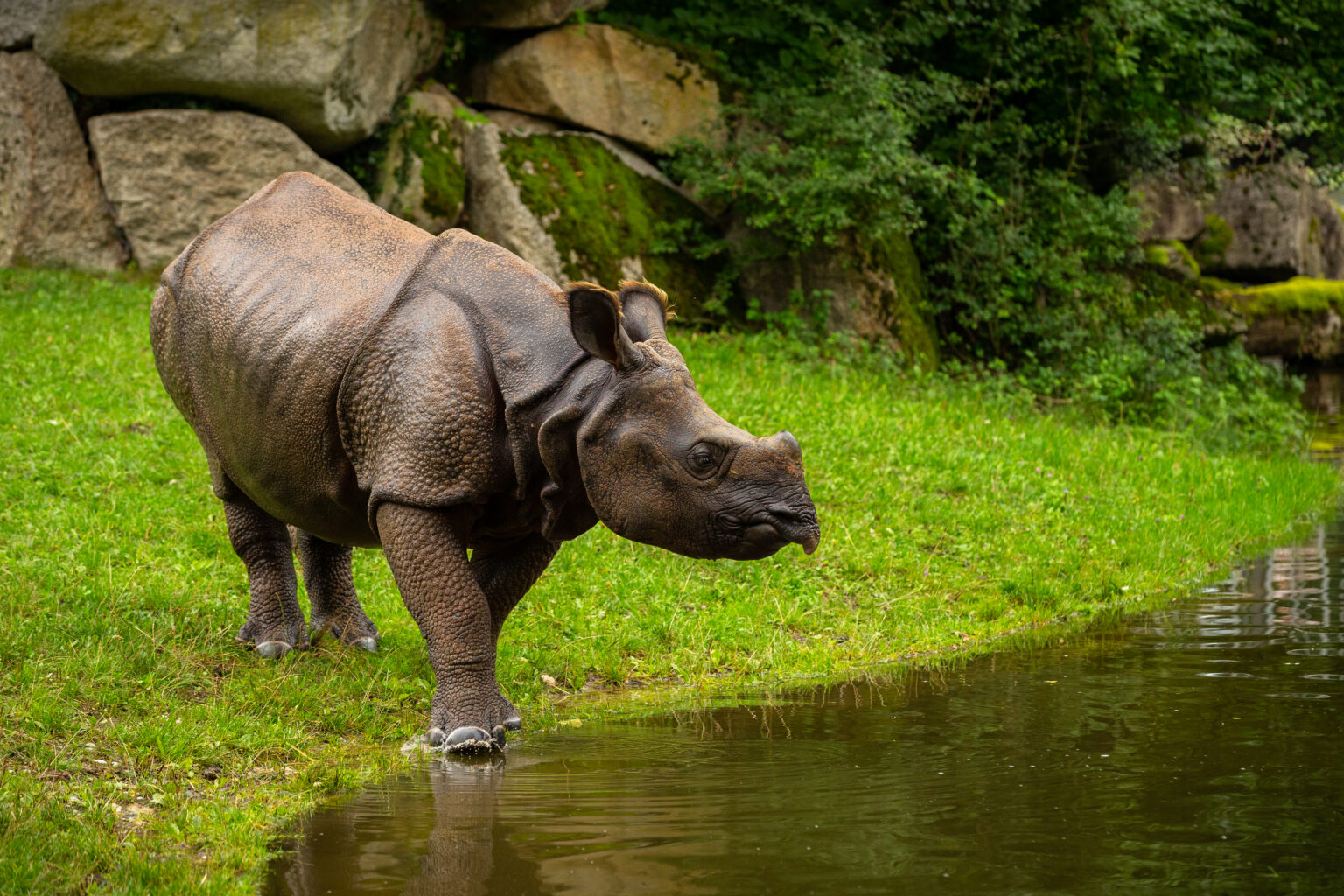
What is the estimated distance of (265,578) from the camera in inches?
262

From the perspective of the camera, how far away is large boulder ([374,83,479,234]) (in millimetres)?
14352

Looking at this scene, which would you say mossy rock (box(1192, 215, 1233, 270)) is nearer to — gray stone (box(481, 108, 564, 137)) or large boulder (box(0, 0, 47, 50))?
gray stone (box(481, 108, 564, 137))

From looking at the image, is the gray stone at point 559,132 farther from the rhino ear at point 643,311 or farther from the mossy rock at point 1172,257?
the rhino ear at point 643,311

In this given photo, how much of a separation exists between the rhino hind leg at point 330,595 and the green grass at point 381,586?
18 centimetres

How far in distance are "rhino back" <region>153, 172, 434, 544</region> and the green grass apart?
0.88 meters

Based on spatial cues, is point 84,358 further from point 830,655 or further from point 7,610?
point 830,655

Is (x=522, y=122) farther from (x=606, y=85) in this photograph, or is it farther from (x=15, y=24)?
(x=15, y=24)

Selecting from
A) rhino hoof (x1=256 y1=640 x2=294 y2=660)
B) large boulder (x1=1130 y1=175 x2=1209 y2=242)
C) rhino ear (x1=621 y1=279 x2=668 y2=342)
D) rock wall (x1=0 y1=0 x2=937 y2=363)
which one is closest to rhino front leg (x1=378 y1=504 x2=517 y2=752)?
rhino ear (x1=621 y1=279 x2=668 y2=342)

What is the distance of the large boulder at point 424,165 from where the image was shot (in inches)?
565

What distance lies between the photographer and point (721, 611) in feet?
24.5

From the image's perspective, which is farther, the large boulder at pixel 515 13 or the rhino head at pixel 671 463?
the large boulder at pixel 515 13

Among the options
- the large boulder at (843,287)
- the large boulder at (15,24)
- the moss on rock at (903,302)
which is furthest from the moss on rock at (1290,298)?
the large boulder at (15,24)

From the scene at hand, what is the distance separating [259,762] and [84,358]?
683cm

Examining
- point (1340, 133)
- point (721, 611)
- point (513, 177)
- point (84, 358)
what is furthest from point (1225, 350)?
point (84, 358)
